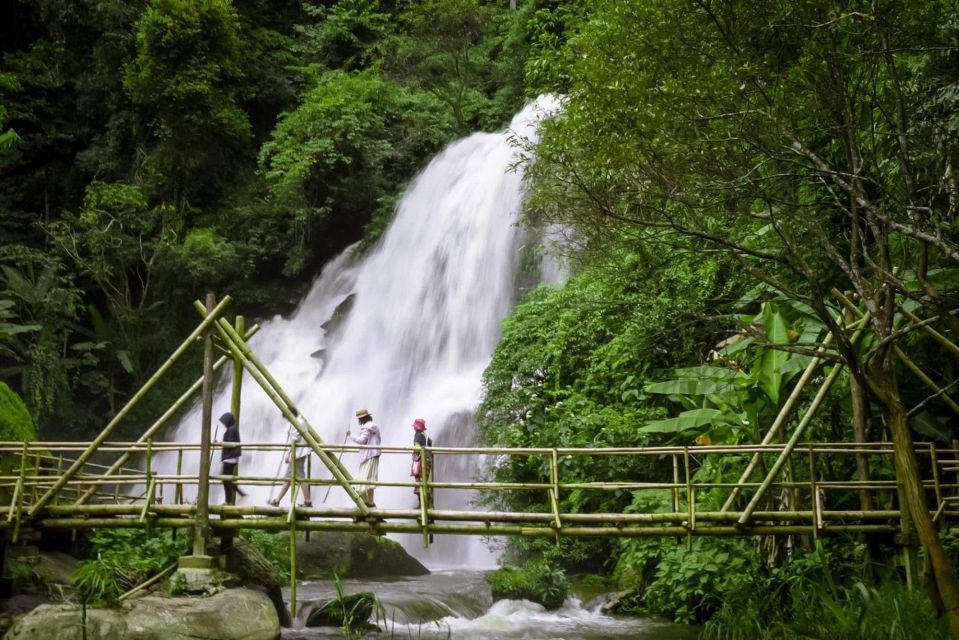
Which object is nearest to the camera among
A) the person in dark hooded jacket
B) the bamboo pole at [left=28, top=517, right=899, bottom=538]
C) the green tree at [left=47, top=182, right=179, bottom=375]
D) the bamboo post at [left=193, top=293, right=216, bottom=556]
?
the bamboo pole at [left=28, top=517, right=899, bottom=538]

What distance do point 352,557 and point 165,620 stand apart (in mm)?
5648

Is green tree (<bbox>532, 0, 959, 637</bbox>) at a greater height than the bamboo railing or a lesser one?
greater

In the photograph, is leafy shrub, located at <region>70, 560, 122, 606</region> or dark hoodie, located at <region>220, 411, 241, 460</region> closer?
leafy shrub, located at <region>70, 560, 122, 606</region>

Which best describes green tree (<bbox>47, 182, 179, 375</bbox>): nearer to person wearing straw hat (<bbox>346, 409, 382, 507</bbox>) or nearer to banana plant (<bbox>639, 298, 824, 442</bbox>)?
person wearing straw hat (<bbox>346, 409, 382, 507</bbox>)

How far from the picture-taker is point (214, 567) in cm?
906

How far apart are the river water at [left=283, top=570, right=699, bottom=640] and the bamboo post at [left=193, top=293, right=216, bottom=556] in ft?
5.04

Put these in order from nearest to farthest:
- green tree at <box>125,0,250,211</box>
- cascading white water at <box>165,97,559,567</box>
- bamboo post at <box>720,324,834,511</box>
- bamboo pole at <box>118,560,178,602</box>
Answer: bamboo post at <box>720,324,834,511</box> → bamboo pole at <box>118,560,178,602</box> → cascading white water at <box>165,97,559,567</box> → green tree at <box>125,0,250,211</box>

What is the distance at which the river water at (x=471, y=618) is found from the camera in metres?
9.66

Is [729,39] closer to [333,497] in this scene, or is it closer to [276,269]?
[333,497]

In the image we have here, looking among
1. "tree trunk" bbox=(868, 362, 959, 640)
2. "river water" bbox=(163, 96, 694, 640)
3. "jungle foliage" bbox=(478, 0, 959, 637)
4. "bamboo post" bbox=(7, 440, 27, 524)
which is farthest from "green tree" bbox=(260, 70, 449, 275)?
"tree trunk" bbox=(868, 362, 959, 640)

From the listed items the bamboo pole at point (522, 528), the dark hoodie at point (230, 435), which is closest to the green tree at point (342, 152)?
the dark hoodie at point (230, 435)

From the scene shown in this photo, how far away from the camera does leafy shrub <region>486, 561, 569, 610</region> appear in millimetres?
11258

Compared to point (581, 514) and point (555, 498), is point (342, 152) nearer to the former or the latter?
point (581, 514)

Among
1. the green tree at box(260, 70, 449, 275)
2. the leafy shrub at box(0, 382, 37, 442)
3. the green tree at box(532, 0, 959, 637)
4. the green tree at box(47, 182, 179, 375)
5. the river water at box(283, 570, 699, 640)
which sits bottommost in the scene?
the river water at box(283, 570, 699, 640)
